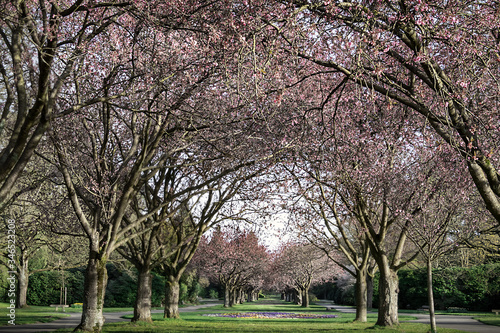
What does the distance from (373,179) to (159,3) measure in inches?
349

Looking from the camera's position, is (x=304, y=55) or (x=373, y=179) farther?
(x=373, y=179)

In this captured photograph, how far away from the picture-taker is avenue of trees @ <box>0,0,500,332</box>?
6.93 m

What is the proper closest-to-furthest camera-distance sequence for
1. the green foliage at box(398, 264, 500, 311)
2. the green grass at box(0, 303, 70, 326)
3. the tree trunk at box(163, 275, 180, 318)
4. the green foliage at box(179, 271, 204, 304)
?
the green grass at box(0, 303, 70, 326), the tree trunk at box(163, 275, 180, 318), the green foliage at box(398, 264, 500, 311), the green foliage at box(179, 271, 204, 304)

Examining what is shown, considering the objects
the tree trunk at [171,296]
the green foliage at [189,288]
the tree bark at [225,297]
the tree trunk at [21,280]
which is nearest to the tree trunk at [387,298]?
the tree trunk at [171,296]

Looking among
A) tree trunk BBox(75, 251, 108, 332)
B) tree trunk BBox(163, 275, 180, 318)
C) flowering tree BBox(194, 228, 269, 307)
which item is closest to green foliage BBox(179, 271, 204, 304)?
flowering tree BBox(194, 228, 269, 307)

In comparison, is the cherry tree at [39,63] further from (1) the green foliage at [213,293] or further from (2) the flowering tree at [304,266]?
(1) the green foliage at [213,293]

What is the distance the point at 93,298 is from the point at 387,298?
10.2 metres

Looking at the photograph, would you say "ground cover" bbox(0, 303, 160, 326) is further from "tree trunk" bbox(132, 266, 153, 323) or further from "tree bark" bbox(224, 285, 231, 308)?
"tree bark" bbox(224, 285, 231, 308)

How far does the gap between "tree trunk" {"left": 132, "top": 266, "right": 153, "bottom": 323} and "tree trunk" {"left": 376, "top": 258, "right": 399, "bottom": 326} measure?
30.1 ft

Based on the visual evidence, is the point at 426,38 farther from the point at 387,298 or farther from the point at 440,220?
the point at 387,298

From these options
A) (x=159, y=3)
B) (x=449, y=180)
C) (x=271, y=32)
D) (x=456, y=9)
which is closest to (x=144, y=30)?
(x=159, y=3)

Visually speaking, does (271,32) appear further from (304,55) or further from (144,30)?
(144,30)

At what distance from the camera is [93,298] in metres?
11.4

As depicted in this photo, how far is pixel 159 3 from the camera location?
7.78m
